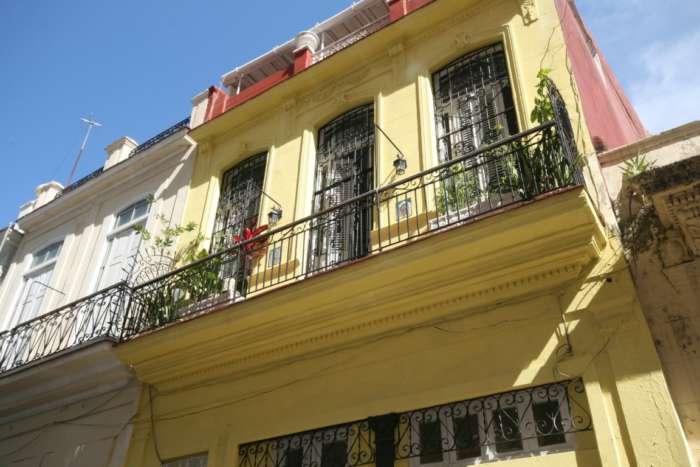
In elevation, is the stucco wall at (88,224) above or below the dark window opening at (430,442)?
above

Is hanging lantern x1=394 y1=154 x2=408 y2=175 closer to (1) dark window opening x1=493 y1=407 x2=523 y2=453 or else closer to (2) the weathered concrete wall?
(2) the weathered concrete wall

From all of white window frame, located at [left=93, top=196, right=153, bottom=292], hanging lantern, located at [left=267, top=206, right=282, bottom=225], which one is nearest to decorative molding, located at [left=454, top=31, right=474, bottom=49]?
hanging lantern, located at [left=267, top=206, right=282, bottom=225]

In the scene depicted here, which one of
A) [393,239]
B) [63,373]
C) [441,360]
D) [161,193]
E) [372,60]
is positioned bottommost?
[441,360]

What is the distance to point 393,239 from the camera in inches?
257

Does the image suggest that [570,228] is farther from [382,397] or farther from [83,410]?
[83,410]

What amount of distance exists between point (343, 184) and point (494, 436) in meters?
3.94

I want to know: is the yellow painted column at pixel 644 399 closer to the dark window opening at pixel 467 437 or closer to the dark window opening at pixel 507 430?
the dark window opening at pixel 507 430

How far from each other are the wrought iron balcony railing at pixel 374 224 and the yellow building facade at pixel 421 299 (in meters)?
0.03

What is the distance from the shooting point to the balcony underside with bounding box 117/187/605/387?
5.11m

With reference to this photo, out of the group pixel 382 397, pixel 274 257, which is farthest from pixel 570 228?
pixel 274 257

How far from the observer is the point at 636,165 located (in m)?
5.62

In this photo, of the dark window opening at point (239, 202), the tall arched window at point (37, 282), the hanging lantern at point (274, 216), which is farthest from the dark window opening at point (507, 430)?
the tall arched window at point (37, 282)

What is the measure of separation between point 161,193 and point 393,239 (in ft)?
16.9

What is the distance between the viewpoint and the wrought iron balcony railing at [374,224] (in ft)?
18.2
